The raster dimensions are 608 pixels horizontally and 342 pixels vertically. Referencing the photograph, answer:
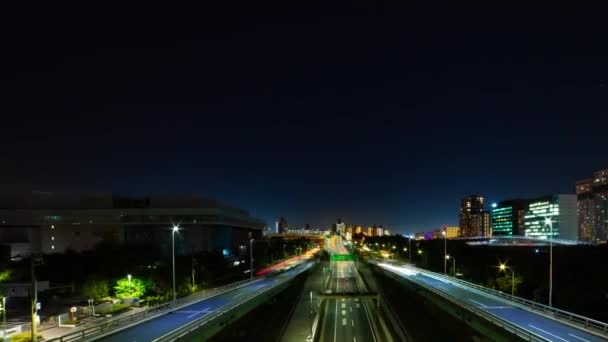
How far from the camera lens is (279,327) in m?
56.2

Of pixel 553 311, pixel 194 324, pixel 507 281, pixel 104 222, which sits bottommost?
pixel 507 281

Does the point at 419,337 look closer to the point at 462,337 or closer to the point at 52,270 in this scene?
the point at 462,337

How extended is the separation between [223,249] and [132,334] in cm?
9944

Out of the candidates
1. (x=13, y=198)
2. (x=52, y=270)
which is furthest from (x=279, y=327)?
(x=13, y=198)

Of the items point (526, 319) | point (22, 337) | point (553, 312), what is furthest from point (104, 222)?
point (553, 312)

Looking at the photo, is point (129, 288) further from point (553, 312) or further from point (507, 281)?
point (507, 281)

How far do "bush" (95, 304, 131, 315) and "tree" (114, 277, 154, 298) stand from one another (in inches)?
152

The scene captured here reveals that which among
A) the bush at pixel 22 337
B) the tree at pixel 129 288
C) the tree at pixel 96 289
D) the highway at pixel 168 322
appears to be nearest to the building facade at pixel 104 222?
the tree at pixel 96 289

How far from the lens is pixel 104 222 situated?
114688mm

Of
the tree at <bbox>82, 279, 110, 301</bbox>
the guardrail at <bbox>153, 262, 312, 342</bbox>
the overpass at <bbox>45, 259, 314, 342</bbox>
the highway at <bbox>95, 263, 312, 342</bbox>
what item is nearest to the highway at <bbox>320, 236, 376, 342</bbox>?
the overpass at <bbox>45, 259, 314, 342</bbox>

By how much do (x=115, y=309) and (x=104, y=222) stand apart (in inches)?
2791

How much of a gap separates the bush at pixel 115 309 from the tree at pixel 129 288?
3.86 meters

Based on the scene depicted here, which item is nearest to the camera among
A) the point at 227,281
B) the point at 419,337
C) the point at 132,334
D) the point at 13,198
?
the point at 132,334

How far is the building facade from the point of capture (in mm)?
108375
